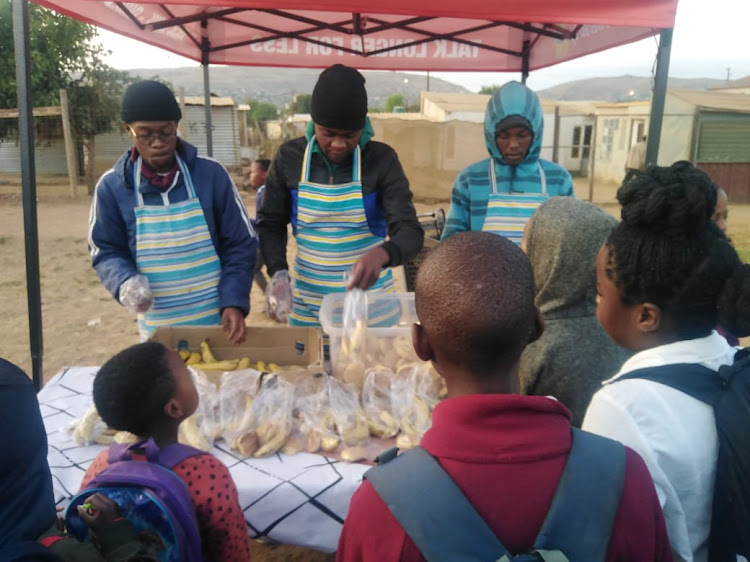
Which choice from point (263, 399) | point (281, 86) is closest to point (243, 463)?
point (263, 399)

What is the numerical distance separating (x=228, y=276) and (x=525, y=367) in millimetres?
1491

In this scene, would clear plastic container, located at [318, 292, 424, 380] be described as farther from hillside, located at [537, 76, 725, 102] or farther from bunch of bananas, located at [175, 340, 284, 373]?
hillside, located at [537, 76, 725, 102]

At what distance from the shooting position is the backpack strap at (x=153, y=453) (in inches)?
57.1

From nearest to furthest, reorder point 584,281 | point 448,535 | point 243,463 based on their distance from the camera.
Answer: point 448,535 < point 584,281 < point 243,463

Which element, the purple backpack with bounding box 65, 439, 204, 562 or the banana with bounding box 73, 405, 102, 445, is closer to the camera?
the purple backpack with bounding box 65, 439, 204, 562

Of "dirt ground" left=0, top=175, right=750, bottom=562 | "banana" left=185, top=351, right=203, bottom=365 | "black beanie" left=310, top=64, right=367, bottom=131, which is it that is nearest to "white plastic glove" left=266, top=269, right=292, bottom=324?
"banana" left=185, top=351, right=203, bottom=365

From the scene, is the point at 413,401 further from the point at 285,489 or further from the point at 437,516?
the point at 437,516

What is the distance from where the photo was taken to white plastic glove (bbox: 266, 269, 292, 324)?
266 centimetres

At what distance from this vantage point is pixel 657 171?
4.55ft

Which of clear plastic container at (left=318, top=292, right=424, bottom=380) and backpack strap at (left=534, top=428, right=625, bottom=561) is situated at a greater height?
backpack strap at (left=534, top=428, right=625, bottom=561)

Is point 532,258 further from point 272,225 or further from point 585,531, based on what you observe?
point 272,225

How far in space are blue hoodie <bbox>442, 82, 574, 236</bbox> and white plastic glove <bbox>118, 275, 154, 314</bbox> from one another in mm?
1549

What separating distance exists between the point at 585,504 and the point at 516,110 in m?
2.52

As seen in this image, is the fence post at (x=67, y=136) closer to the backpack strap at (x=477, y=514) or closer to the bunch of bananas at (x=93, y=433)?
the bunch of bananas at (x=93, y=433)
